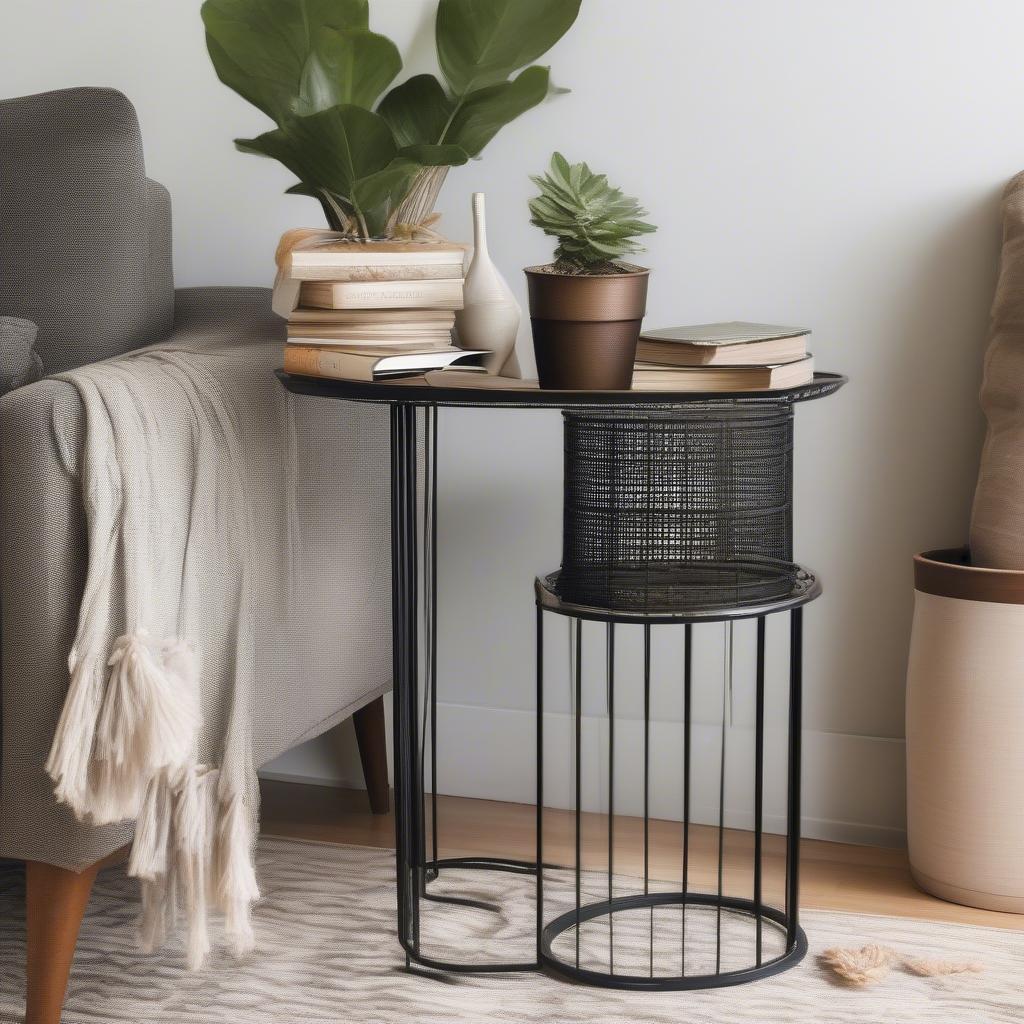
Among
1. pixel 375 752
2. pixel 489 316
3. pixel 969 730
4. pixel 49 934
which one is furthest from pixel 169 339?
pixel 969 730

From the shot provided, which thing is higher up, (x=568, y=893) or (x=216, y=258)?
(x=216, y=258)

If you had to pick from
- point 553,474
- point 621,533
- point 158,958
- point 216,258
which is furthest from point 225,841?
point 216,258

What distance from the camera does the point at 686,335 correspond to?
1.19 meters

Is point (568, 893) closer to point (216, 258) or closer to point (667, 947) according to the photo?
point (667, 947)

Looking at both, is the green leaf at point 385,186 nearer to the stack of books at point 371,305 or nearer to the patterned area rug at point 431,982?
the stack of books at point 371,305

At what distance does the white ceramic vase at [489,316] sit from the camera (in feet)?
4.23

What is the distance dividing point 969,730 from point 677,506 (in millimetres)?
506

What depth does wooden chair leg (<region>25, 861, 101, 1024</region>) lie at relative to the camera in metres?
1.15

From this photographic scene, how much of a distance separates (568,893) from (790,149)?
0.97m

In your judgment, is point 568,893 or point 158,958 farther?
point 568,893

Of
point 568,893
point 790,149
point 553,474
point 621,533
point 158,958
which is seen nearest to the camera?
point 621,533

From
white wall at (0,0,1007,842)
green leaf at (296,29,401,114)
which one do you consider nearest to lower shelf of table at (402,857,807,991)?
white wall at (0,0,1007,842)

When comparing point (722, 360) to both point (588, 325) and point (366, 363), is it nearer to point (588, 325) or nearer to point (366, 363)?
point (588, 325)

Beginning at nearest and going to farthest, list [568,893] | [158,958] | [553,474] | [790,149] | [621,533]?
[621,533] < [158,958] < [568,893] < [790,149] < [553,474]
